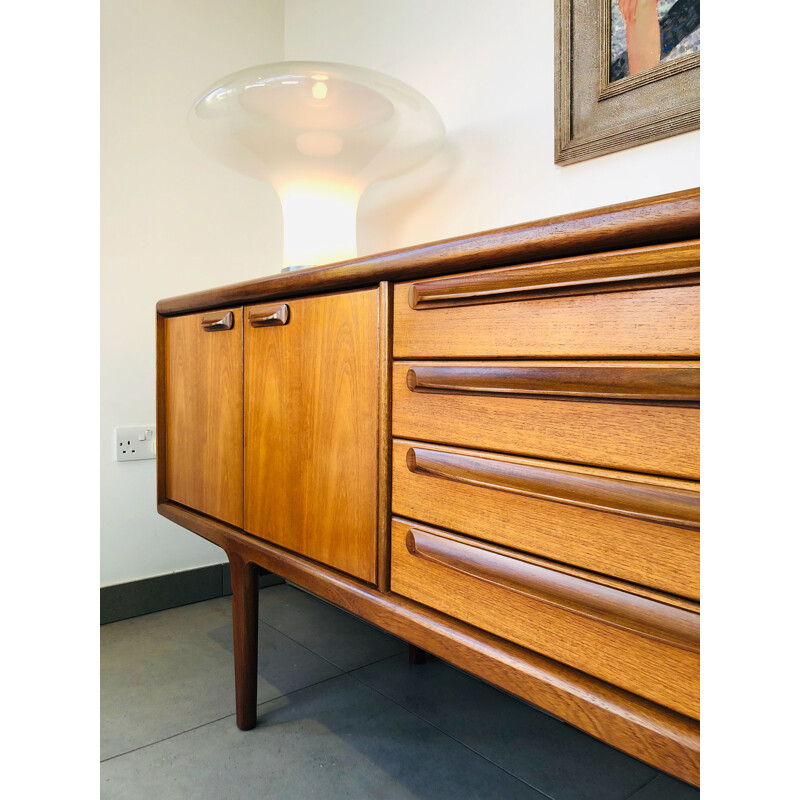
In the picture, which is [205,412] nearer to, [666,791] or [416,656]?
[416,656]

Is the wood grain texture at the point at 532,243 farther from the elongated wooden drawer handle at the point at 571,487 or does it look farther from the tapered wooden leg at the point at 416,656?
the tapered wooden leg at the point at 416,656

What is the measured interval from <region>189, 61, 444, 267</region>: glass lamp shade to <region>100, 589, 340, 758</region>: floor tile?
0.98m

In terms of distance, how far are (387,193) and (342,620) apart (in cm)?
123

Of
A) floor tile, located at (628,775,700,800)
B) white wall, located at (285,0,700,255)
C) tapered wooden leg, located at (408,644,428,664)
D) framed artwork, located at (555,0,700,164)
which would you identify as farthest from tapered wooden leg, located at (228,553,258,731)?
framed artwork, located at (555,0,700,164)

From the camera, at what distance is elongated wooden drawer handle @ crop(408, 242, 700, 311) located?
529mm

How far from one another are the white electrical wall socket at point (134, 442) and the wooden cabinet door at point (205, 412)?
0.41 meters

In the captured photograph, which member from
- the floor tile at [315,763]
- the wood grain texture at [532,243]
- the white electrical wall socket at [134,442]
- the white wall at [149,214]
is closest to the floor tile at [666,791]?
the floor tile at [315,763]

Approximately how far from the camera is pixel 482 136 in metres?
1.34

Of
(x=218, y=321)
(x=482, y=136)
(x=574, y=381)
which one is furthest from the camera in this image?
(x=482, y=136)

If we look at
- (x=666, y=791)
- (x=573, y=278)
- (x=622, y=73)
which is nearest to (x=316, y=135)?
(x=622, y=73)

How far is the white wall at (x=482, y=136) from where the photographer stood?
1108 mm

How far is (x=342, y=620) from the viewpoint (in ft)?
5.98

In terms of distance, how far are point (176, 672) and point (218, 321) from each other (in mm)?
878

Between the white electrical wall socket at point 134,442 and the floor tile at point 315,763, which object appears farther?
the white electrical wall socket at point 134,442
